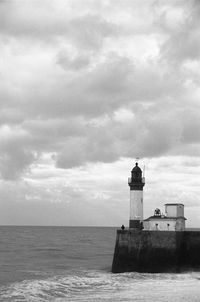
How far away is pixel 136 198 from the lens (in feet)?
116

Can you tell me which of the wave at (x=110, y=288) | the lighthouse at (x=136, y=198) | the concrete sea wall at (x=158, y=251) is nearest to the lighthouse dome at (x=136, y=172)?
the lighthouse at (x=136, y=198)

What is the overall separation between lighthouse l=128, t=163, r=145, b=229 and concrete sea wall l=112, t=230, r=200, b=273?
2.66m

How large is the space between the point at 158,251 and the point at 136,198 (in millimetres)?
4863

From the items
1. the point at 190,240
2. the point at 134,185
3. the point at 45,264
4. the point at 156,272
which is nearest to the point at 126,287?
the point at 156,272

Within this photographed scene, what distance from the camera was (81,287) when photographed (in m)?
28.6

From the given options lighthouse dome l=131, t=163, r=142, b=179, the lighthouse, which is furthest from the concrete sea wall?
lighthouse dome l=131, t=163, r=142, b=179

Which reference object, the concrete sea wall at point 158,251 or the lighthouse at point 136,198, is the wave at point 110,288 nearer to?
the concrete sea wall at point 158,251

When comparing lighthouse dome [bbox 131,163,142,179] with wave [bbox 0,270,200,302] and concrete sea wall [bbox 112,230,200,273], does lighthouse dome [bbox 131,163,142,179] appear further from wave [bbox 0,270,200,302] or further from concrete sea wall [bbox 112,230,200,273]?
wave [bbox 0,270,200,302]

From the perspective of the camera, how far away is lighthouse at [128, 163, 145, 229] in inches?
1387

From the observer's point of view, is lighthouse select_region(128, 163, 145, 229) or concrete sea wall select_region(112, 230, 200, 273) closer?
concrete sea wall select_region(112, 230, 200, 273)

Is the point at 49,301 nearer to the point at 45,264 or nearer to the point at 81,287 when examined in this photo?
the point at 81,287

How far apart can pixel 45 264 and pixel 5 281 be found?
12.9 meters

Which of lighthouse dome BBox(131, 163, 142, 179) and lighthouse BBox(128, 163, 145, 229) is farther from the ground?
lighthouse dome BBox(131, 163, 142, 179)

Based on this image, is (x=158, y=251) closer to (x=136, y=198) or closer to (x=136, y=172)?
Result: (x=136, y=198)
